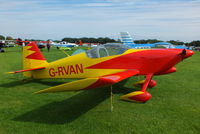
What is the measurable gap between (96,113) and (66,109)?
0.85 metres

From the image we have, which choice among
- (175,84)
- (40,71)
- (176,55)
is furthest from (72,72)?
(175,84)

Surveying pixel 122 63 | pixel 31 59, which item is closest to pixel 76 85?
pixel 122 63

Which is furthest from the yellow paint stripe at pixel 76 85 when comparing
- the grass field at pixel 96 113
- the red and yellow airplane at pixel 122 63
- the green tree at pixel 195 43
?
the green tree at pixel 195 43

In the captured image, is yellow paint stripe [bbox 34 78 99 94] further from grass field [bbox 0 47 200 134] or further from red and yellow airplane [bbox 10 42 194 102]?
red and yellow airplane [bbox 10 42 194 102]

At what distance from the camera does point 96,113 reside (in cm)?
429

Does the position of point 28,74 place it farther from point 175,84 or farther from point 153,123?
point 175,84

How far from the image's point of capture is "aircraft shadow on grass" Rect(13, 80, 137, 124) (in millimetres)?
3924

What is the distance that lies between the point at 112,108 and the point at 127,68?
1527 mm

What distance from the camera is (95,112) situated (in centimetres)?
435

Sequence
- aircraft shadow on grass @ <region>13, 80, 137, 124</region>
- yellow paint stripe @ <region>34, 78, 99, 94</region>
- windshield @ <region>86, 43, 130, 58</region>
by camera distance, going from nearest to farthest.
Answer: yellow paint stripe @ <region>34, 78, 99, 94</region>, aircraft shadow on grass @ <region>13, 80, 137, 124</region>, windshield @ <region>86, 43, 130, 58</region>

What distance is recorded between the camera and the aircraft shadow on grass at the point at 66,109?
154 inches

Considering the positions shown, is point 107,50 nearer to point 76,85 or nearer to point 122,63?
point 122,63

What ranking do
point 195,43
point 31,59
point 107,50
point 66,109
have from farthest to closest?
point 195,43
point 31,59
point 107,50
point 66,109

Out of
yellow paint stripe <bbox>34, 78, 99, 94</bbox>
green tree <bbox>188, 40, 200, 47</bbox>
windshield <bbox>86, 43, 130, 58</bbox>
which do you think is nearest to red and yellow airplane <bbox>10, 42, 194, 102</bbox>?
windshield <bbox>86, 43, 130, 58</bbox>
